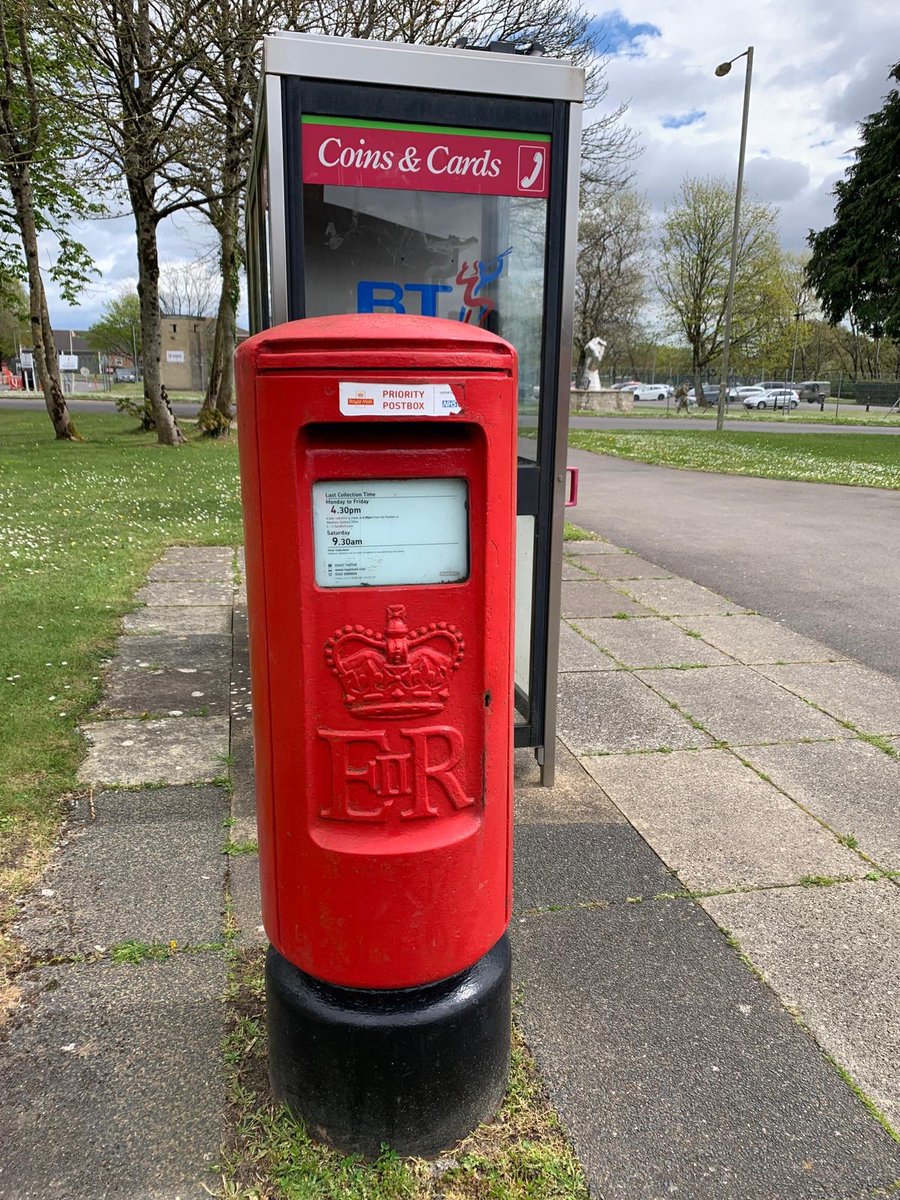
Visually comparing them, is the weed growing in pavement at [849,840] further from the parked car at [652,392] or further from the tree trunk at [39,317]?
the parked car at [652,392]

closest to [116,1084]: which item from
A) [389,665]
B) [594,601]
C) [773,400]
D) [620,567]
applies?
[389,665]

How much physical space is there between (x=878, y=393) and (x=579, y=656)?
52916 millimetres

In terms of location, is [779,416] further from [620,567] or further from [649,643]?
[649,643]

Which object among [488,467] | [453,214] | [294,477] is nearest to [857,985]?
[488,467]

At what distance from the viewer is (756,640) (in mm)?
5980

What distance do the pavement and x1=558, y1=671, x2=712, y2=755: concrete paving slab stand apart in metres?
0.02

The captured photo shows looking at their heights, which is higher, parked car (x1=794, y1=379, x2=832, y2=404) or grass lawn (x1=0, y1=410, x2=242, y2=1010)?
parked car (x1=794, y1=379, x2=832, y2=404)

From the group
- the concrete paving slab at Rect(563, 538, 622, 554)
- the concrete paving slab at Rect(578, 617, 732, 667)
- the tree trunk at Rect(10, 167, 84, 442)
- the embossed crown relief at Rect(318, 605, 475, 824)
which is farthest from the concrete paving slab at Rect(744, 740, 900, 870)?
the tree trunk at Rect(10, 167, 84, 442)

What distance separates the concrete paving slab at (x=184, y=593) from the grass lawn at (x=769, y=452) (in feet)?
36.7

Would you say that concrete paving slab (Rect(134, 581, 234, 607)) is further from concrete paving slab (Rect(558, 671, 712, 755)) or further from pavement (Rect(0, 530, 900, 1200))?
concrete paving slab (Rect(558, 671, 712, 755))

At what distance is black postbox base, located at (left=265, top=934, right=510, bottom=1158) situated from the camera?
1.91 m

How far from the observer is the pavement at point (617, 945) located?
198cm

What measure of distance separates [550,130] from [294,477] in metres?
2.10

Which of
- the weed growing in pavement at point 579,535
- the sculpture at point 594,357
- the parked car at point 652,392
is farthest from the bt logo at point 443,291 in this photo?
the parked car at point 652,392
